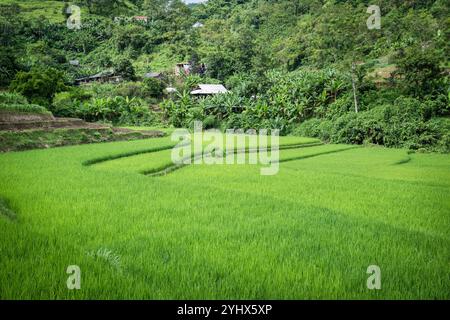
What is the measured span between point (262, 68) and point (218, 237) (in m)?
29.3

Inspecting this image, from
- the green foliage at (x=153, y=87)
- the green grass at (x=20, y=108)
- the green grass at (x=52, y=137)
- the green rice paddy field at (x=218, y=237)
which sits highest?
the green foliage at (x=153, y=87)

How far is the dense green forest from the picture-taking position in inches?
807

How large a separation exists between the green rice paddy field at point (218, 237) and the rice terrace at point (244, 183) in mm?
26

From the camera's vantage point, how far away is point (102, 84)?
3491cm

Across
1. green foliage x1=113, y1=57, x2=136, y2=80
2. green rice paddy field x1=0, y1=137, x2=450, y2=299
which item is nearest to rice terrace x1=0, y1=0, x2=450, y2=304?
green rice paddy field x1=0, y1=137, x2=450, y2=299

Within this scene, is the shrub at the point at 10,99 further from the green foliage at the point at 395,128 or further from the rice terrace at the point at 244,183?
the green foliage at the point at 395,128

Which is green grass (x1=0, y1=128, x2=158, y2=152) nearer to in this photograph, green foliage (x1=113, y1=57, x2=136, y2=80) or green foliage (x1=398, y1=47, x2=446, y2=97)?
green foliage (x1=398, y1=47, x2=446, y2=97)

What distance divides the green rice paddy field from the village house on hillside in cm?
2343

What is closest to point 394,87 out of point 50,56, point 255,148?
point 255,148

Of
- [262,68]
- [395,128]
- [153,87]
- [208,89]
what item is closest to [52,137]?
[395,128]

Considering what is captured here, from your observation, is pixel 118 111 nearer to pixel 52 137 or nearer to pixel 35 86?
pixel 35 86

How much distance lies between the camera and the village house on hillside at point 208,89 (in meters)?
31.4

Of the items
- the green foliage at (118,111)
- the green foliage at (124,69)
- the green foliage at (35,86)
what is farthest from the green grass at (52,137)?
the green foliage at (124,69)
